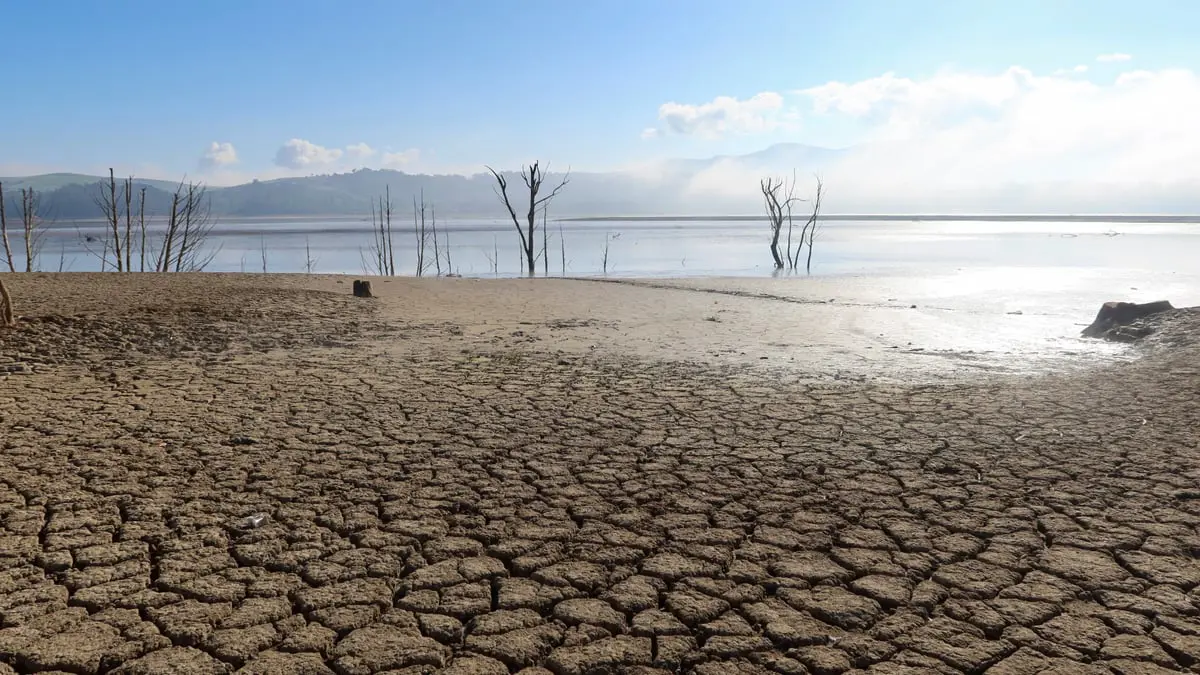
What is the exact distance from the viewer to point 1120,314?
9.31 metres

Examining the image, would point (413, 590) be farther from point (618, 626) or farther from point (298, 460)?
point (298, 460)

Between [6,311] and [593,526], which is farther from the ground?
[6,311]

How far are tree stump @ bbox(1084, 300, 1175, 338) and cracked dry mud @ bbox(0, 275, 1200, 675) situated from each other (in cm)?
340

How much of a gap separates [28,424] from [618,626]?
3896 millimetres

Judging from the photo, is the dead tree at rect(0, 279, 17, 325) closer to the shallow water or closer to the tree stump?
the shallow water

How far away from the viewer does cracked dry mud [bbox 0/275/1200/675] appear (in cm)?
246

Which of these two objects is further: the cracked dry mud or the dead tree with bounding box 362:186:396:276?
the dead tree with bounding box 362:186:396:276

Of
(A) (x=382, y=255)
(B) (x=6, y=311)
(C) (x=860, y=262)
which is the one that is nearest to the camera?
(B) (x=6, y=311)

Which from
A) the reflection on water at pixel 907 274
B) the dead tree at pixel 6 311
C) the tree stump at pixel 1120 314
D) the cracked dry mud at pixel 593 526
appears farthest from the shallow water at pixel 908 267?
the dead tree at pixel 6 311

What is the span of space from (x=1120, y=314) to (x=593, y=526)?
845 cm

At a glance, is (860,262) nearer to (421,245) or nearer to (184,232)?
(421,245)

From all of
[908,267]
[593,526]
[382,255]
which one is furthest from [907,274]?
[593,526]

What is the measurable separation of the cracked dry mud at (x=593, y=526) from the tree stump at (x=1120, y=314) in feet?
11.1

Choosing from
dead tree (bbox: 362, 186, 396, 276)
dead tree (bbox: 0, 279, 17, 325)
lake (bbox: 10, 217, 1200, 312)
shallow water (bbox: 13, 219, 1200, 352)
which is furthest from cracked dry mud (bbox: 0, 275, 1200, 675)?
dead tree (bbox: 362, 186, 396, 276)
